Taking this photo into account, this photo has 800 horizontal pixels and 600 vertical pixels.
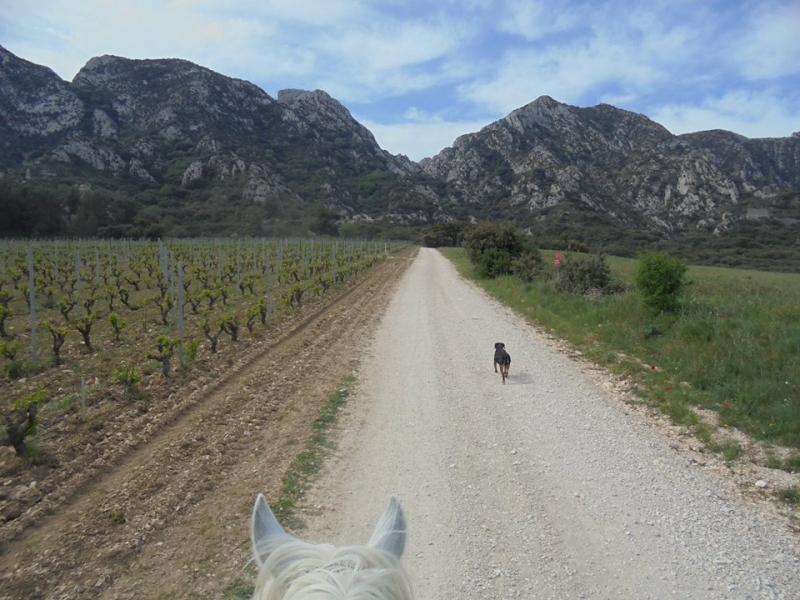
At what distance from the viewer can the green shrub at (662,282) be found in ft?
36.3

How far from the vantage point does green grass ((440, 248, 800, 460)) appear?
6.18m

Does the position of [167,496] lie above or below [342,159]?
below

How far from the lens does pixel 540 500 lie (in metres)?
4.39

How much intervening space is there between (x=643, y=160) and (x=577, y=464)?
122257 millimetres

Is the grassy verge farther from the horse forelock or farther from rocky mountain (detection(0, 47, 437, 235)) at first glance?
rocky mountain (detection(0, 47, 437, 235))

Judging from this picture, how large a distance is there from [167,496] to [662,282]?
1072 centimetres

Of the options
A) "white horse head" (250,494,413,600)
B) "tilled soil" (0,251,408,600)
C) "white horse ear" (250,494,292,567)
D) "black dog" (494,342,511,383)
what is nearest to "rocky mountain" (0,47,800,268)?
"tilled soil" (0,251,408,600)

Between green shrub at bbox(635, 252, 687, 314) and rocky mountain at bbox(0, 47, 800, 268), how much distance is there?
55.0m

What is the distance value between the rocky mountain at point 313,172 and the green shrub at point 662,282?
55.0 metres

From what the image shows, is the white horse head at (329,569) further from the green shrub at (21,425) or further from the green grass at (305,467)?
the green shrub at (21,425)

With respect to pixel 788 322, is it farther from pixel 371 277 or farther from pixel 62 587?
pixel 371 277

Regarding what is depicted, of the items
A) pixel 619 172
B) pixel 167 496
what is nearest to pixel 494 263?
pixel 167 496

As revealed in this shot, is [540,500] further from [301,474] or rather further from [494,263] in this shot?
[494,263]

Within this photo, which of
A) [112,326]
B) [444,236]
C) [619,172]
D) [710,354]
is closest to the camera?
[710,354]
